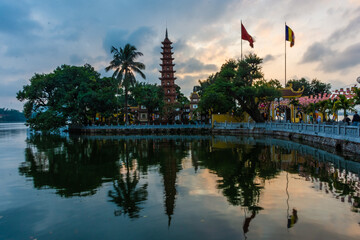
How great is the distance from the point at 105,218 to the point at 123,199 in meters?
1.29

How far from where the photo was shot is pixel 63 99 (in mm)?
41344

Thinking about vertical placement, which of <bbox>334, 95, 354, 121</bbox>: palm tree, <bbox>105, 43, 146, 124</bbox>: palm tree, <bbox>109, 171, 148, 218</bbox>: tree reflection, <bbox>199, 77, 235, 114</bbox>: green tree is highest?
<bbox>105, 43, 146, 124</bbox>: palm tree

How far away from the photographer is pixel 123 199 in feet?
23.2

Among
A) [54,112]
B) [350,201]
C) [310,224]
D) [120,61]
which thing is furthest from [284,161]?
[54,112]

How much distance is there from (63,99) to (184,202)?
39213 mm

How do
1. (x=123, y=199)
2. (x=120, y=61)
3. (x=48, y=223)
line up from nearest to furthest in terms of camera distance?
(x=48, y=223)
(x=123, y=199)
(x=120, y=61)

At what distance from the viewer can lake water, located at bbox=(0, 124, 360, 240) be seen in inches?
201

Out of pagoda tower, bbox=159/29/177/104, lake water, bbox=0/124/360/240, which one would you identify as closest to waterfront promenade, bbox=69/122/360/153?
lake water, bbox=0/124/360/240

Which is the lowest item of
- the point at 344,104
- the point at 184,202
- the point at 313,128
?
the point at 184,202

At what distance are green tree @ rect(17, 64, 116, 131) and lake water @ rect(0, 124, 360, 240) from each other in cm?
3097

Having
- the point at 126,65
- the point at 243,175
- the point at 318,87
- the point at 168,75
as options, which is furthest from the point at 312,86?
the point at 243,175

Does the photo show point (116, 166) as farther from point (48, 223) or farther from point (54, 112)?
point (54, 112)

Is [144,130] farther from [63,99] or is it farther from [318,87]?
[318,87]

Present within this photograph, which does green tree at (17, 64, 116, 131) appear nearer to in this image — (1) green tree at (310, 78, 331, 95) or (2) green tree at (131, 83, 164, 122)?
(2) green tree at (131, 83, 164, 122)
